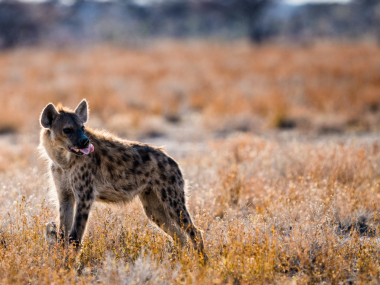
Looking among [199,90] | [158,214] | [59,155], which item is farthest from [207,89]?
[59,155]

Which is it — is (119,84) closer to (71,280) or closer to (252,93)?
(252,93)

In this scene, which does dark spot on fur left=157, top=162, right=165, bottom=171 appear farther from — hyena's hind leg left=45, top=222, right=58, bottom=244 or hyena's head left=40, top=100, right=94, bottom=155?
hyena's hind leg left=45, top=222, right=58, bottom=244

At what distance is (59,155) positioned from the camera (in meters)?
4.30

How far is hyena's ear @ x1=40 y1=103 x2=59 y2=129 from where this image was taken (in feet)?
14.0

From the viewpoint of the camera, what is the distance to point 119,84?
16531 millimetres

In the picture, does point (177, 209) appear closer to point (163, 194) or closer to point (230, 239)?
point (163, 194)

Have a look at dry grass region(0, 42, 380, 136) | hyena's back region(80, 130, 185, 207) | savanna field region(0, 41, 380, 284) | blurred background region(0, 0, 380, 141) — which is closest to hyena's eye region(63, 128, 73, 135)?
hyena's back region(80, 130, 185, 207)

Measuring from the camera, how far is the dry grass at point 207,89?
12.2 m

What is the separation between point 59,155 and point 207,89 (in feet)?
41.1

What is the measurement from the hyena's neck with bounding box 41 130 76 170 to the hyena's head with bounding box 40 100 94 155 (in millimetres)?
53

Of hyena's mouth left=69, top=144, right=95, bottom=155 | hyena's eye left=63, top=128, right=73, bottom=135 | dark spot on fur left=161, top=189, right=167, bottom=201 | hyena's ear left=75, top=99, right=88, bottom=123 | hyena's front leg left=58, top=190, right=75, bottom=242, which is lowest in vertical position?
hyena's front leg left=58, top=190, right=75, bottom=242

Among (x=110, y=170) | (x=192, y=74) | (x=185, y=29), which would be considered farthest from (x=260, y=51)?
(x=185, y=29)

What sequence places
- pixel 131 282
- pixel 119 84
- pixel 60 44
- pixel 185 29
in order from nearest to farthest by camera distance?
pixel 131 282 → pixel 119 84 → pixel 60 44 → pixel 185 29

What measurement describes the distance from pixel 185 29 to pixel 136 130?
54938 mm
